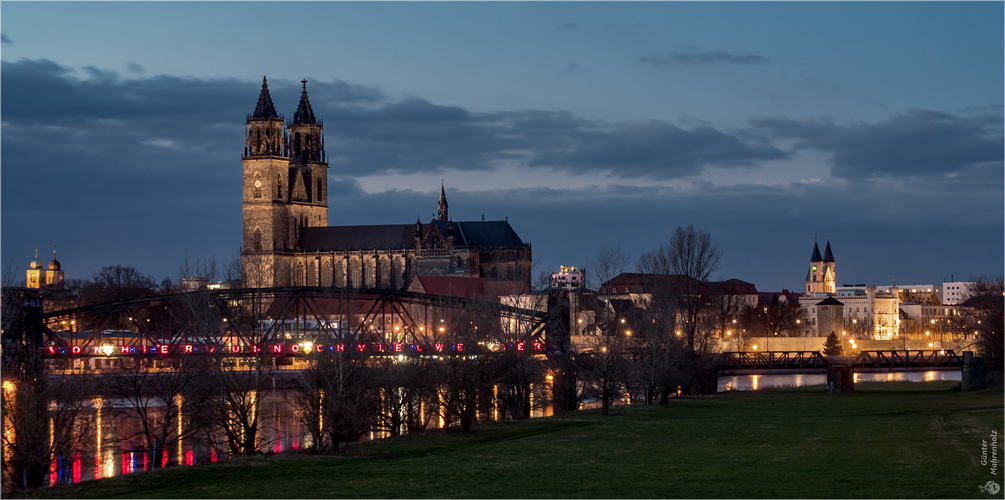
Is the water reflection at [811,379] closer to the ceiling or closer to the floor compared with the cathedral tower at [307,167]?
closer to the floor

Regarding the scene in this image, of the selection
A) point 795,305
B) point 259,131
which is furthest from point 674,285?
point 795,305

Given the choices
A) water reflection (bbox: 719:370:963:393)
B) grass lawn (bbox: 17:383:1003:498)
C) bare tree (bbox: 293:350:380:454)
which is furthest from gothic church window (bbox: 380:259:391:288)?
bare tree (bbox: 293:350:380:454)

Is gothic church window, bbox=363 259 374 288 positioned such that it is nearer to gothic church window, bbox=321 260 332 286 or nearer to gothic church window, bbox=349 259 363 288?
gothic church window, bbox=349 259 363 288

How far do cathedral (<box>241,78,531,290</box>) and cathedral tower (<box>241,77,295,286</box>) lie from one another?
149 mm

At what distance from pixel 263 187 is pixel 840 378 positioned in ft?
369

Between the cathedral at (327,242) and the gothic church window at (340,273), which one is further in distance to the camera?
the gothic church window at (340,273)

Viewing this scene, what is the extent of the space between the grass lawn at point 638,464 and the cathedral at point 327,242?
112554mm

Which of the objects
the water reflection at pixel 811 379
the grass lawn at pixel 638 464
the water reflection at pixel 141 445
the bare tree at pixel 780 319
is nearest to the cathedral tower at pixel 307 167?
the bare tree at pixel 780 319

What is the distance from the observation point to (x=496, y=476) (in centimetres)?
3031

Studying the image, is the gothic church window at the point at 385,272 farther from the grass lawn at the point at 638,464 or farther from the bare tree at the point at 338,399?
the bare tree at the point at 338,399

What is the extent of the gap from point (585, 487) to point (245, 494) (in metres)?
8.63

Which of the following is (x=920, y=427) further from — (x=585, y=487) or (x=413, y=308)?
(x=413, y=308)

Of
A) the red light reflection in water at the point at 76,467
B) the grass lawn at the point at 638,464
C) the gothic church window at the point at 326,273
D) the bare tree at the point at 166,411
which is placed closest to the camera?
the grass lawn at the point at 638,464

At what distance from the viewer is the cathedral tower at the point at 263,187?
164m
